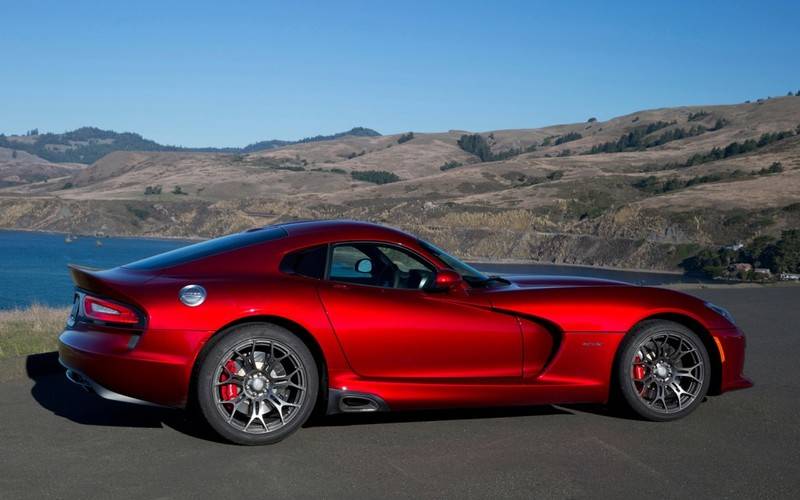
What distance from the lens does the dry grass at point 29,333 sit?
27.5 ft

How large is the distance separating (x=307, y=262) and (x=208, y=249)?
0.69 m

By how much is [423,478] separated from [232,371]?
135 centimetres

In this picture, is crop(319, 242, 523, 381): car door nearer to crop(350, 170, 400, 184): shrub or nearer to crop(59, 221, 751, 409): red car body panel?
crop(59, 221, 751, 409): red car body panel

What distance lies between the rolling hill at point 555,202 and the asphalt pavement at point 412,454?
49279 mm

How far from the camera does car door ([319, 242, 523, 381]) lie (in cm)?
546

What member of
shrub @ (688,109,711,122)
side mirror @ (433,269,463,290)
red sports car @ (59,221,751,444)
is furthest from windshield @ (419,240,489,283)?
shrub @ (688,109,711,122)

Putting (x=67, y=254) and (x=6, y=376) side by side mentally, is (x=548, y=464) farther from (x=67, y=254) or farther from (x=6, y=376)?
(x=67, y=254)

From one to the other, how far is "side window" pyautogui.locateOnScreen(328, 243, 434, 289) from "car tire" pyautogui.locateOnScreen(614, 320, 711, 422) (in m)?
1.47

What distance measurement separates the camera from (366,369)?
17.9 ft

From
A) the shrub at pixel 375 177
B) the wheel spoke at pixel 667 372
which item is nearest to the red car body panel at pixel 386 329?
the wheel spoke at pixel 667 372

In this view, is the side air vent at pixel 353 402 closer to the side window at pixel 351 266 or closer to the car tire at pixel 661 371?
the side window at pixel 351 266

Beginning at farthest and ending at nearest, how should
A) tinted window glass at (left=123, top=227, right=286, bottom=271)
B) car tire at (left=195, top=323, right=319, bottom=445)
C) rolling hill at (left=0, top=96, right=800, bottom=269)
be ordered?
rolling hill at (left=0, top=96, right=800, bottom=269), tinted window glass at (left=123, top=227, right=286, bottom=271), car tire at (left=195, top=323, right=319, bottom=445)

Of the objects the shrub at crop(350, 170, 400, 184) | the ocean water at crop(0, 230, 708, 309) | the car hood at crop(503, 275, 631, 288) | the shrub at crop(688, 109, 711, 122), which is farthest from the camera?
the shrub at crop(688, 109, 711, 122)

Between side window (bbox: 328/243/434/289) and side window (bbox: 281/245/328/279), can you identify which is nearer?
side window (bbox: 281/245/328/279)
